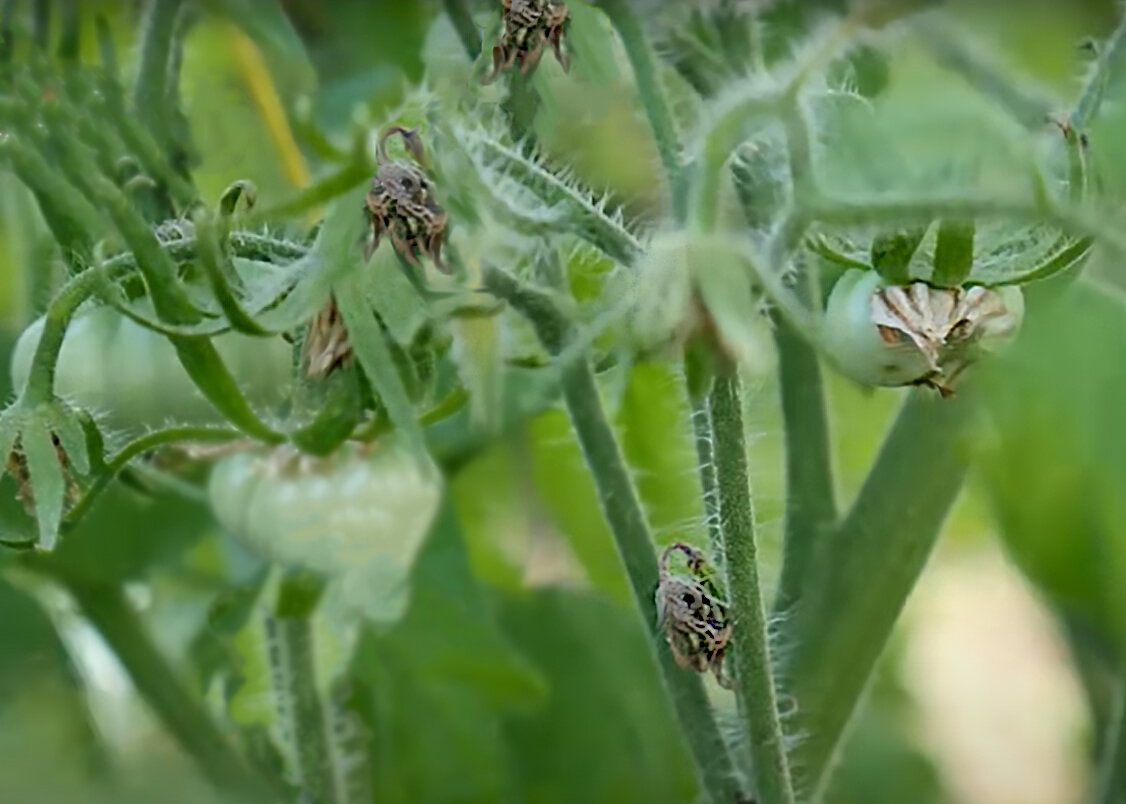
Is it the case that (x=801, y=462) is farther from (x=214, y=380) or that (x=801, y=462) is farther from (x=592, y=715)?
(x=592, y=715)

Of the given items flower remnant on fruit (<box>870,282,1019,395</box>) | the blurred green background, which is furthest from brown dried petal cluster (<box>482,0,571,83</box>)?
flower remnant on fruit (<box>870,282,1019,395</box>)

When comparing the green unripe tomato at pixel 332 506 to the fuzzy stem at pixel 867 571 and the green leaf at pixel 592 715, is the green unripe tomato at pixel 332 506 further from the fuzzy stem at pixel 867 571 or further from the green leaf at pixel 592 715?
the green leaf at pixel 592 715

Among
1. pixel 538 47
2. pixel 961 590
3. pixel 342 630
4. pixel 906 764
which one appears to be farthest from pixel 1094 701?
pixel 961 590

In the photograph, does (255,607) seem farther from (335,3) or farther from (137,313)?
(335,3)

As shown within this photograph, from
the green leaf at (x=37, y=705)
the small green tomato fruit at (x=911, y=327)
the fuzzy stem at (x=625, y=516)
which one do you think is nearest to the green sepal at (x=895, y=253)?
the small green tomato fruit at (x=911, y=327)

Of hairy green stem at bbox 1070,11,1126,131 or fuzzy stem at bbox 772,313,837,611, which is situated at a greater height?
hairy green stem at bbox 1070,11,1126,131

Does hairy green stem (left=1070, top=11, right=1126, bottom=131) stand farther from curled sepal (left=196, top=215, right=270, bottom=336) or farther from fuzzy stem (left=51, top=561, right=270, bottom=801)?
fuzzy stem (left=51, top=561, right=270, bottom=801)
